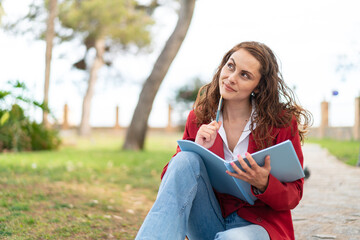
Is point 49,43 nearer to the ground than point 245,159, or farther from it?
farther from it

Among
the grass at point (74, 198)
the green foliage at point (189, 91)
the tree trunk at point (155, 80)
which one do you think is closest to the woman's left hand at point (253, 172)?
the grass at point (74, 198)

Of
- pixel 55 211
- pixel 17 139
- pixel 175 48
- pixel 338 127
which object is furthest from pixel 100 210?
pixel 338 127

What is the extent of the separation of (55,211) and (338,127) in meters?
10.8

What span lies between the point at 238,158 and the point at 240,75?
0.51 metres

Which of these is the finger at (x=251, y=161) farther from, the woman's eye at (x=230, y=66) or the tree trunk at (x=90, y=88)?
the tree trunk at (x=90, y=88)

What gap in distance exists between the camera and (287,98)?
6.45 ft

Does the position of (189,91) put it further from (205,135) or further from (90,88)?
(205,135)

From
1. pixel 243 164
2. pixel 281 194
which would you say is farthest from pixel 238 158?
pixel 281 194

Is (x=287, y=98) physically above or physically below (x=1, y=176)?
above

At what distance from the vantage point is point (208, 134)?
1.78 m

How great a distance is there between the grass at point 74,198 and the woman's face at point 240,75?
1192 millimetres

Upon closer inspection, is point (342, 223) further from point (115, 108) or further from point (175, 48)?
point (115, 108)

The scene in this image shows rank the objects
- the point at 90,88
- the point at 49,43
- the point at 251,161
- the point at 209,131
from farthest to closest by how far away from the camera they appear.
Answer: the point at 90,88 → the point at 49,43 → the point at 209,131 → the point at 251,161

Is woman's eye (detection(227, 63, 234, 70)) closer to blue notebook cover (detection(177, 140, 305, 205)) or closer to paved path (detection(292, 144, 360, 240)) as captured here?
blue notebook cover (detection(177, 140, 305, 205))
